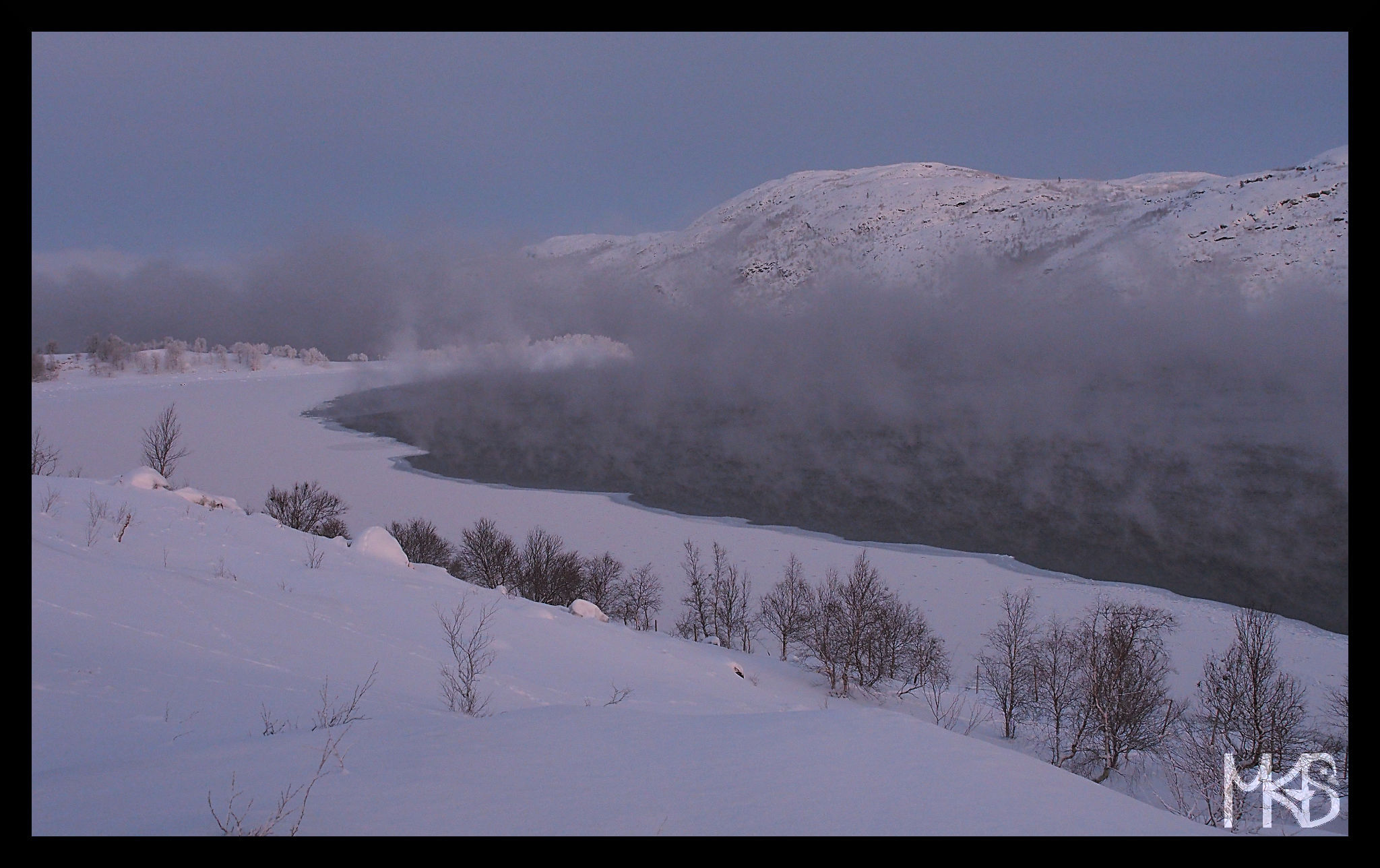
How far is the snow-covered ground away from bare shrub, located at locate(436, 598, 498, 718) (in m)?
0.23

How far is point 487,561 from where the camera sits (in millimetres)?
34438

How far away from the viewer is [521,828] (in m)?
2.85

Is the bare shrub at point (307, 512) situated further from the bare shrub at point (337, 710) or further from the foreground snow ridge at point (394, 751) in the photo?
the bare shrub at point (337, 710)

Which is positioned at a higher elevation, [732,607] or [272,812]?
[272,812]

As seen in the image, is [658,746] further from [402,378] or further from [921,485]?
[402,378]

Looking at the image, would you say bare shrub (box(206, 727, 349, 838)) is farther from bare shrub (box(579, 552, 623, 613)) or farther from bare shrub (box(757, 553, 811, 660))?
bare shrub (box(579, 552, 623, 613))

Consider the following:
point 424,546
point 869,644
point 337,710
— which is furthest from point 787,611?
point 337,710

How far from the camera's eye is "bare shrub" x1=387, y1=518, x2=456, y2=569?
111ft

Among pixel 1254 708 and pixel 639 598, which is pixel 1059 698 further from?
pixel 639 598

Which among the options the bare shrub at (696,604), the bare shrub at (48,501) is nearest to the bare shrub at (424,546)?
the bare shrub at (696,604)

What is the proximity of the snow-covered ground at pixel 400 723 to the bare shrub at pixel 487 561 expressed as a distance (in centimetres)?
1694

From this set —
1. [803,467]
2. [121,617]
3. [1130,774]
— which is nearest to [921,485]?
[803,467]

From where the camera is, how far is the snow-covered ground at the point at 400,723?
3.07 meters

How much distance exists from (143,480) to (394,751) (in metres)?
17.0
